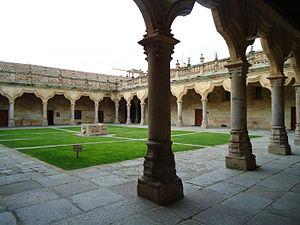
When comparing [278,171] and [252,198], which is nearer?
[252,198]

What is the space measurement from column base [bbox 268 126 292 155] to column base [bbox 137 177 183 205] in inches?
175

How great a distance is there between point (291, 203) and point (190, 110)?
1998 cm

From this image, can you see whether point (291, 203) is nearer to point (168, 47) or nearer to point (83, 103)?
point (168, 47)

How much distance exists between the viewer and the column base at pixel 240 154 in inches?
168

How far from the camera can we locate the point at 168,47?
2979 mm

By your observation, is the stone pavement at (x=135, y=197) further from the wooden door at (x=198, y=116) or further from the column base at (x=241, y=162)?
the wooden door at (x=198, y=116)

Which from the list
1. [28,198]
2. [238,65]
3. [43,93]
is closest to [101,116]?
[43,93]

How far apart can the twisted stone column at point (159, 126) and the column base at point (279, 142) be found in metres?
4.42

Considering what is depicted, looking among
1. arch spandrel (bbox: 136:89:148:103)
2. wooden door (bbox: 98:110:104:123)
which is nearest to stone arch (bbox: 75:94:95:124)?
wooden door (bbox: 98:110:104:123)

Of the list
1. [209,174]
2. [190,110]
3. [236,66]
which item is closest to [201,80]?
[190,110]

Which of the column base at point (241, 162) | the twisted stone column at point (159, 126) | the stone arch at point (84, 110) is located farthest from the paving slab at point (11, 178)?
the stone arch at point (84, 110)

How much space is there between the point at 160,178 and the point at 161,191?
0.53 feet

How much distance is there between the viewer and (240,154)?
14.2 ft

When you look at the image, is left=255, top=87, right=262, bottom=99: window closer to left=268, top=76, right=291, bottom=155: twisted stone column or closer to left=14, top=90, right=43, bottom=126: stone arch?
left=268, top=76, right=291, bottom=155: twisted stone column
